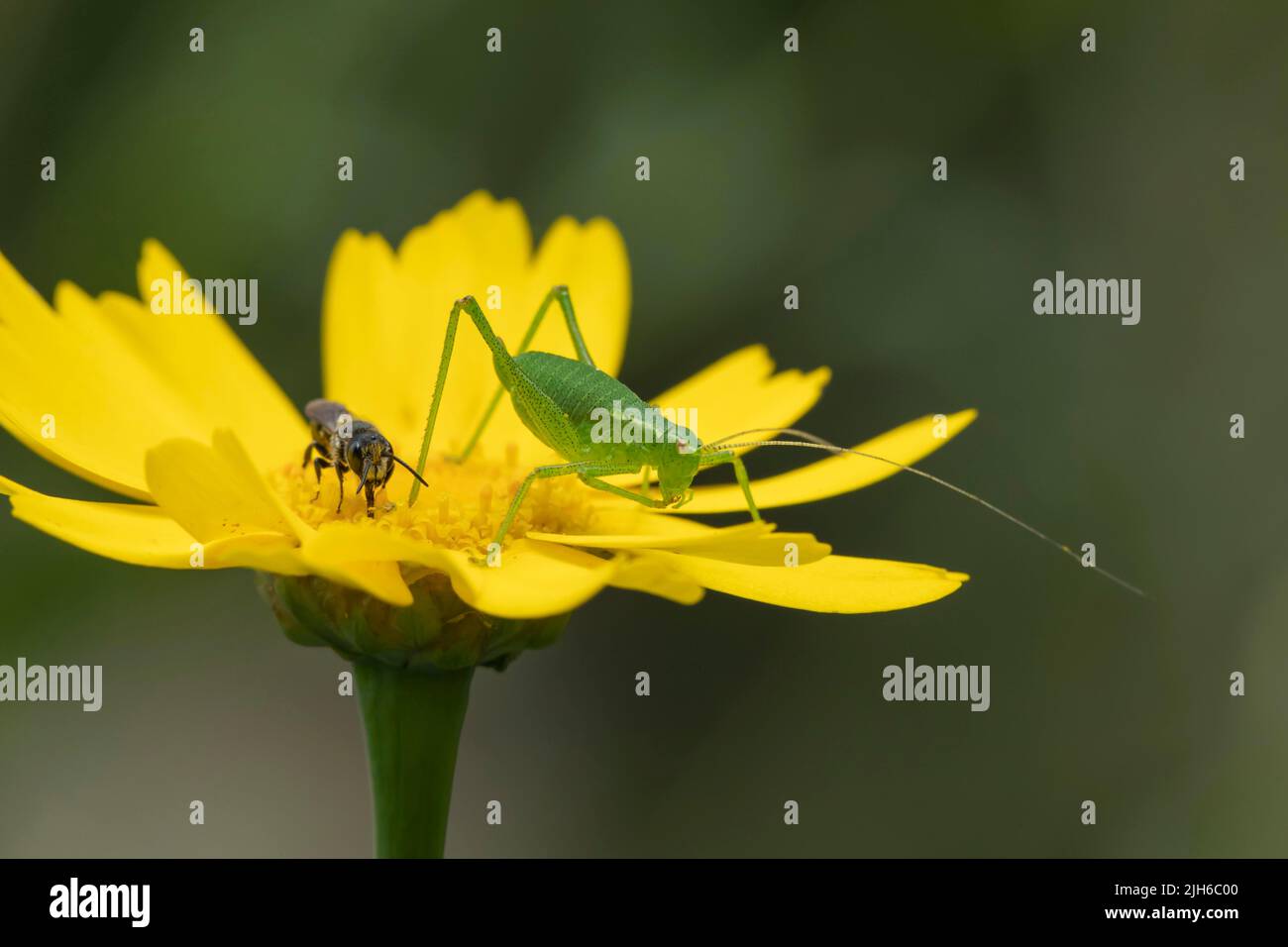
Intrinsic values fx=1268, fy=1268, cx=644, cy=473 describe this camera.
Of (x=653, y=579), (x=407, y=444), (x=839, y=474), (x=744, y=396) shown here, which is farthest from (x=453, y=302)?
(x=653, y=579)

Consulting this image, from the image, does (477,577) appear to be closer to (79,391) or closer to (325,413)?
(325,413)

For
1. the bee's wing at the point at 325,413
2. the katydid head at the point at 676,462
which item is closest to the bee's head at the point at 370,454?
the bee's wing at the point at 325,413

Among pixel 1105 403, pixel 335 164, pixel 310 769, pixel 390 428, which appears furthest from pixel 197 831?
pixel 1105 403

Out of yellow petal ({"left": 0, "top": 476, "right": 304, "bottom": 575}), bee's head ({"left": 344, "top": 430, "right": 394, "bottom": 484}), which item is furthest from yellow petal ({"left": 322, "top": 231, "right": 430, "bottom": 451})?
yellow petal ({"left": 0, "top": 476, "right": 304, "bottom": 575})

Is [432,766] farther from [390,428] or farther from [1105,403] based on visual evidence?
[1105,403]

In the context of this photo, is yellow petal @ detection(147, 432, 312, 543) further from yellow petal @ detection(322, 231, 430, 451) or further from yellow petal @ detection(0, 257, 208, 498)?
yellow petal @ detection(322, 231, 430, 451)

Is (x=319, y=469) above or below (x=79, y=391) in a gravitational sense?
below

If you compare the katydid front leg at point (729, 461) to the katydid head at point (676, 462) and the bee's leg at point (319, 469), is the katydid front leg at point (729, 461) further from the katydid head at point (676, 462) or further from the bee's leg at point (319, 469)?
the bee's leg at point (319, 469)
